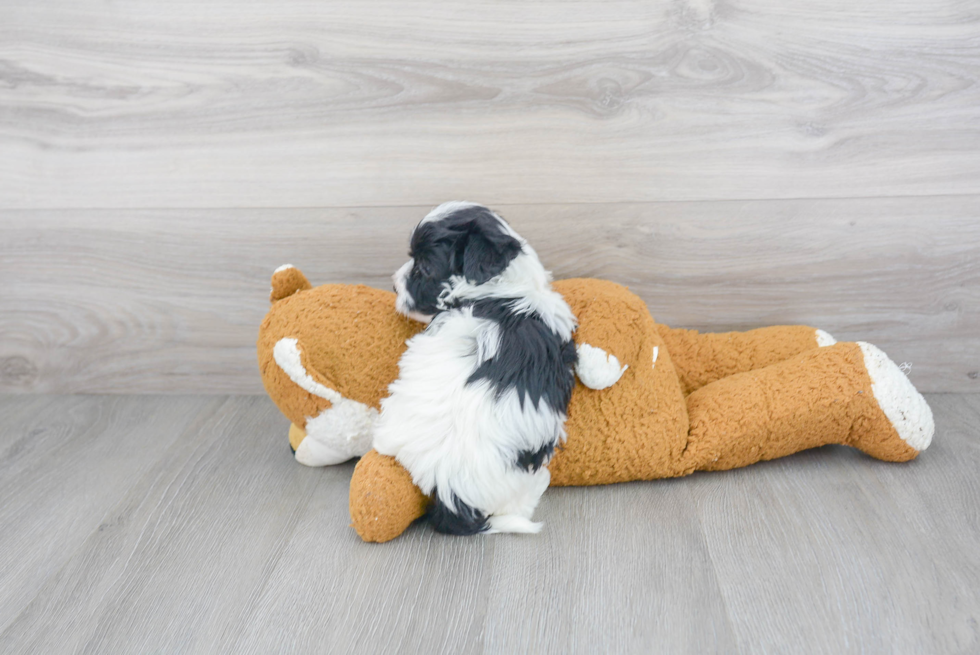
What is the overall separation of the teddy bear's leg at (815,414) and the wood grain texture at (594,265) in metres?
0.23

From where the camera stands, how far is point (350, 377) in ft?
3.22

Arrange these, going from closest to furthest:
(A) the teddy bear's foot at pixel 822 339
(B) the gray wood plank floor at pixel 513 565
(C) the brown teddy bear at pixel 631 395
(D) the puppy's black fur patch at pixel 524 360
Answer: (B) the gray wood plank floor at pixel 513 565, (D) the puppy's black fur patch at pixel 524 360, (C) the brown teddy bear at pixel 631 395, (A) the teddy bear's foot at pixel 822 339

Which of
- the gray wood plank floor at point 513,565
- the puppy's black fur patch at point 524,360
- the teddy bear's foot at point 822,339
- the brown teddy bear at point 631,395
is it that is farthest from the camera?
the teddy bear's foot at point 822,339

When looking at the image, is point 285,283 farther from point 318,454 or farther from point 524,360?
point 524,360

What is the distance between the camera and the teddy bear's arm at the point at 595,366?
0.91 meters

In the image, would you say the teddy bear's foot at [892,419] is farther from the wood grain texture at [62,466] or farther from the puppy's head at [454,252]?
the wood grain texture at [62,466]

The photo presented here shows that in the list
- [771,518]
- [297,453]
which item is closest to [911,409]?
[771,518]

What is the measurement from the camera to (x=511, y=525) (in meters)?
0.89

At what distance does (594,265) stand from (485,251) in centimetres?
39

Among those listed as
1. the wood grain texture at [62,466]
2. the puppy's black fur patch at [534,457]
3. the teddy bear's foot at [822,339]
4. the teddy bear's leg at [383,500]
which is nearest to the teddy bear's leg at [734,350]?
the teddy bear's foot at [822,339]

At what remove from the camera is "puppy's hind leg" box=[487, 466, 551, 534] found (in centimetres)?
89

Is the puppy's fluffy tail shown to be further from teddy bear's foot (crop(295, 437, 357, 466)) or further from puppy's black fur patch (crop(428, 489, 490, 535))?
teddy bear's foot (crop(295, 437, 357, 466))

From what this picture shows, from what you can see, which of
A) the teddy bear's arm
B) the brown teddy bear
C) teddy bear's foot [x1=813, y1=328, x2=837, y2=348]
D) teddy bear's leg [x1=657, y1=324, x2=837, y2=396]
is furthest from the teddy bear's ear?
teddy bear's foot [x1=813, y1=328, x2=837, y2=348]

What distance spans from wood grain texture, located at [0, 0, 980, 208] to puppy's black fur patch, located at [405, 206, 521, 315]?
32 centimetres
